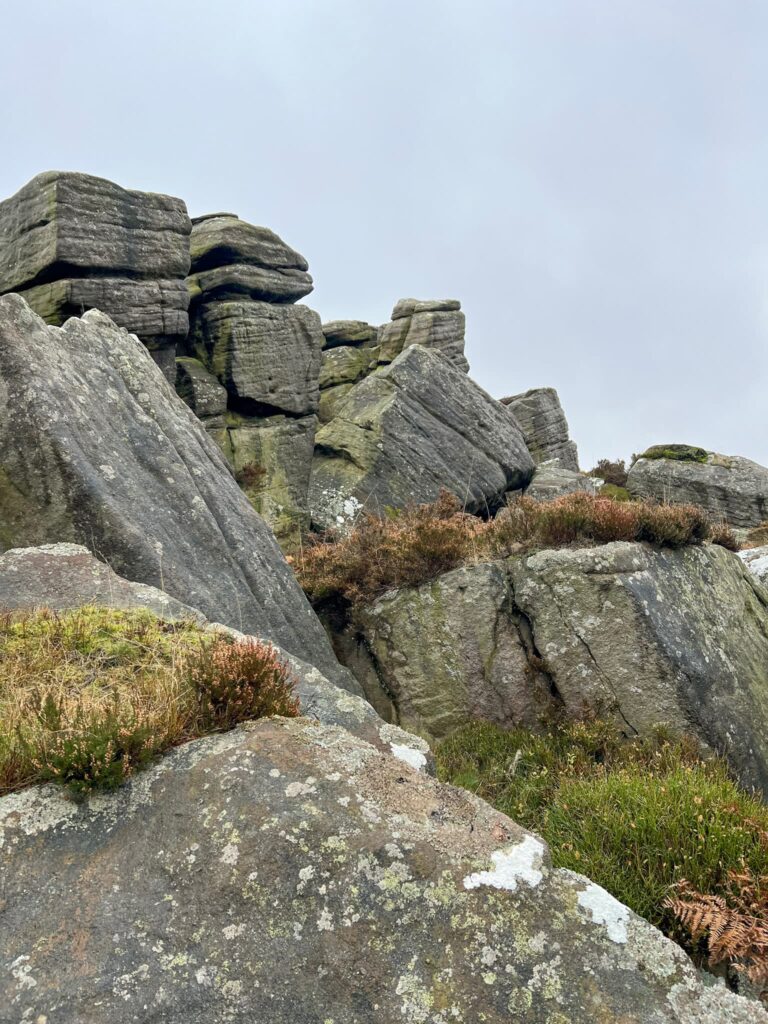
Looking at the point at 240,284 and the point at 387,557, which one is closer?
the point at 387,557

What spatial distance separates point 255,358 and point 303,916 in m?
27.5

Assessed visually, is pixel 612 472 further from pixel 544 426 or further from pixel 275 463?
pixel 275 463

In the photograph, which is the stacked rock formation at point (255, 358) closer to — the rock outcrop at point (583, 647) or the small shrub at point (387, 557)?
the small shrub at point (387, 557)

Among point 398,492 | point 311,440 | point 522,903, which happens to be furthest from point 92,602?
point 311,440

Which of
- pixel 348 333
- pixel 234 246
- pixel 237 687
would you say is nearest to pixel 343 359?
pixel 348 333

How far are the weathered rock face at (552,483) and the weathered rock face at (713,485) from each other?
3.10m

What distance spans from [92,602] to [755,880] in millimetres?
6808

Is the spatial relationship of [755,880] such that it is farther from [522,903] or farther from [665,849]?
[522,903]

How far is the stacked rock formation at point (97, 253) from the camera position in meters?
25.1

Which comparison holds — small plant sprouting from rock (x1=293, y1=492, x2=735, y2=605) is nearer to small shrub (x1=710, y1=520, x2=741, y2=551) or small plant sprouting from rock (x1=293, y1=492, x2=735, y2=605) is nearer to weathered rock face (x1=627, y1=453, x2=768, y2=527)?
small shrub (x1=710, y1=520, x2=741, y2=551)

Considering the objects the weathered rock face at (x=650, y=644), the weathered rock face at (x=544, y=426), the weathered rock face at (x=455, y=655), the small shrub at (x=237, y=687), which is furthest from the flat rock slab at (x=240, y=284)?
the small shrub at (x=237, y=687)

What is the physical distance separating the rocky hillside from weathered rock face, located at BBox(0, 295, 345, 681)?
0.05 meters

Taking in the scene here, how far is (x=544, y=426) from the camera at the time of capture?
4438cm

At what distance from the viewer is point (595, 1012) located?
4.26 meters
